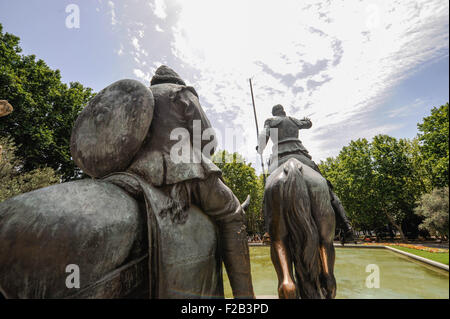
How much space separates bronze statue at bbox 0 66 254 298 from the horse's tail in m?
0.75

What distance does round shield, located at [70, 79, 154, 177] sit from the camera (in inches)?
59.3

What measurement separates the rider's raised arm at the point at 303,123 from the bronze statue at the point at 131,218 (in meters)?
1.85

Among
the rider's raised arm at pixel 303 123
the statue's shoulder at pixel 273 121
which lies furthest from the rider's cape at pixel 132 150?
the rider's raised arm at pixel 303 123

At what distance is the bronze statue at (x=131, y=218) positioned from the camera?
3.22 feet

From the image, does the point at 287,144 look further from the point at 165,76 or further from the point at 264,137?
the point at 165,76

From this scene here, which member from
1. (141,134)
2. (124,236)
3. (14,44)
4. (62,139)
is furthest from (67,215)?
(14,44)

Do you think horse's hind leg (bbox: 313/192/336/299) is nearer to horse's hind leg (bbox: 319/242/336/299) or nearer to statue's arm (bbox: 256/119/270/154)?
horse's hind leg (bbox: 319/242/336/299)

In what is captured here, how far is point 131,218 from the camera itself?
4.27 ft

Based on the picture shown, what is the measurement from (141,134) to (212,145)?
686 millimetres

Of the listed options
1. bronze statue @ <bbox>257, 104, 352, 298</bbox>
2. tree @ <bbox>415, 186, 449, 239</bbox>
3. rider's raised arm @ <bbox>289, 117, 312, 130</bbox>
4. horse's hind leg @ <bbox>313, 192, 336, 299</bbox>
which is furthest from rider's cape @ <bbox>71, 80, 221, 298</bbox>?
rider's raised arm @ <bbox>289, 117, 312, 130</bbox>

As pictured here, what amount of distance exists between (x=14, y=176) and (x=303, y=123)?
15531 mm

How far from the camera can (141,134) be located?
1.60 m
